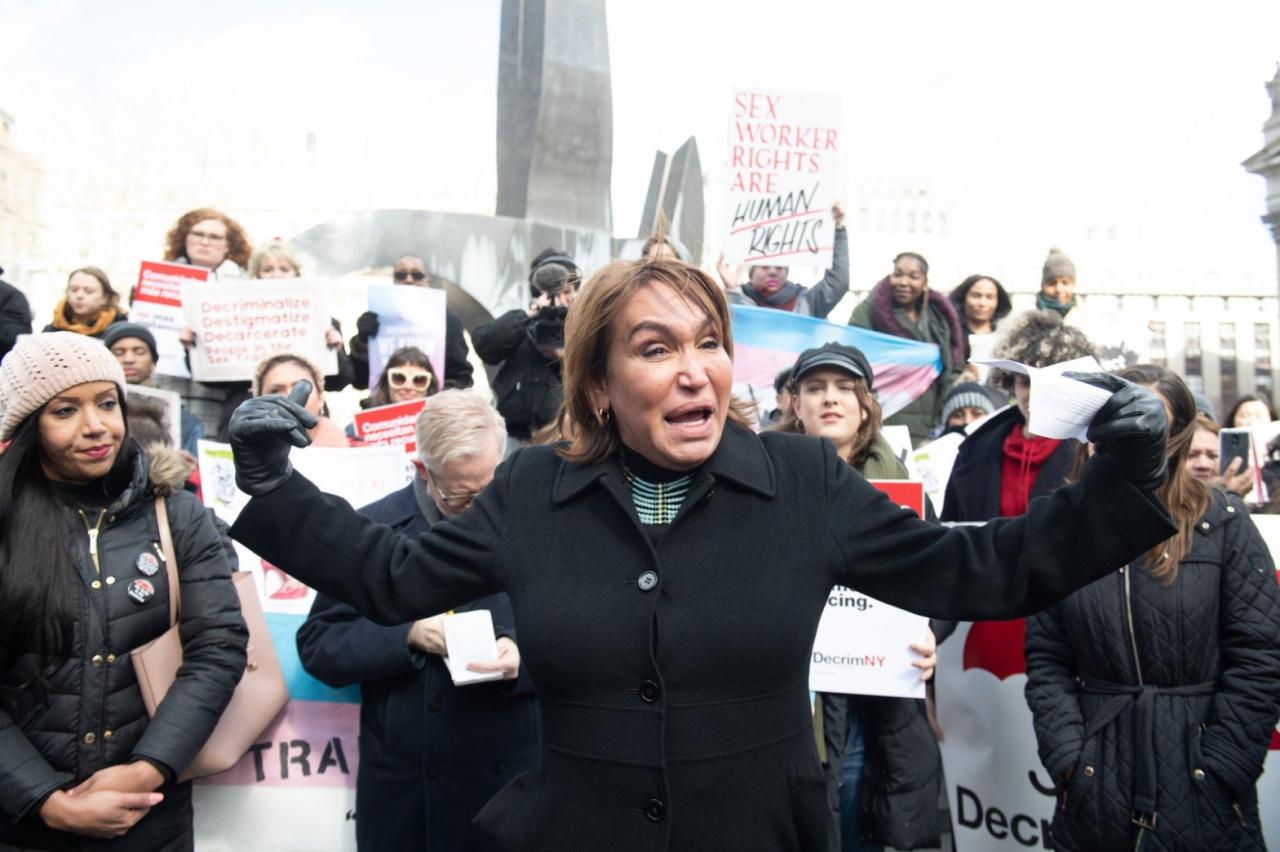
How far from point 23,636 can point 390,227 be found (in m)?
9.66

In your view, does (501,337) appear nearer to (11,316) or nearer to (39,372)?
(11,316)

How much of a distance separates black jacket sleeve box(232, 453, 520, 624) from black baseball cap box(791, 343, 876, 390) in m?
2.14

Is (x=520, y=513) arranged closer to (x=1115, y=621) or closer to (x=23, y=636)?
(x=23, y=636)

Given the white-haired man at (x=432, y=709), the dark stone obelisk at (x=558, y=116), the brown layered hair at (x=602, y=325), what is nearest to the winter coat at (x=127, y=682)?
the white-haired man at (x=432, y=709)

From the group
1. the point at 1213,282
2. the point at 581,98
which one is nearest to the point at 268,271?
the point at 581,98

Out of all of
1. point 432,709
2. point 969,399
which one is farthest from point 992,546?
point 969,399

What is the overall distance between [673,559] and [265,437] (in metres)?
0.74

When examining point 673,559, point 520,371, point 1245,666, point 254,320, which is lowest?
point 1245,666

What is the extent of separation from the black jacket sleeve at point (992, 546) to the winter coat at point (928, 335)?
5.13 m

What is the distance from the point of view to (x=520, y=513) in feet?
6.76

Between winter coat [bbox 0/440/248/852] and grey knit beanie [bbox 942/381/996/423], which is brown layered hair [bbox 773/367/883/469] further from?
grey knit beanie [bbox 942/381/996/423]

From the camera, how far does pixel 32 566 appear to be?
2.94 meters

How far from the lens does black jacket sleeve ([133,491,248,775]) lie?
Answer: 10.1 ft

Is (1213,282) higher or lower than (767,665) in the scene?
higher
